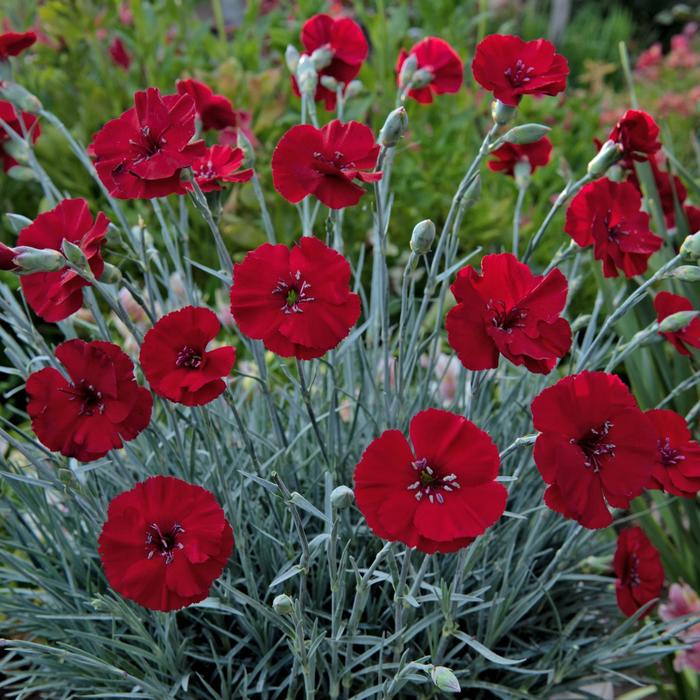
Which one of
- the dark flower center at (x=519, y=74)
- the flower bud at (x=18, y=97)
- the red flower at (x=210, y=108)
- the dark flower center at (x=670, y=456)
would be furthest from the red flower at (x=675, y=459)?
the flower bud at (x=18, y=97)

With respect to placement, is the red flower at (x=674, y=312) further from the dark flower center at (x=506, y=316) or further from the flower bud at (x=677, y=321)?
the dark flower center at (x=506, y=316)

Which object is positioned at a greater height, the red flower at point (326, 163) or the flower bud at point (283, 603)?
the red flower at point (326, 163)

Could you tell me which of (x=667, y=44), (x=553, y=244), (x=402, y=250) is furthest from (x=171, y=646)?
(x=667, y=44)

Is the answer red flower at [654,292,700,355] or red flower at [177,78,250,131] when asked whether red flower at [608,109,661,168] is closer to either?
red flower at [654,292,700,355]

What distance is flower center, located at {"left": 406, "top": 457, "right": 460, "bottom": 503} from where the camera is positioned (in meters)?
0.57

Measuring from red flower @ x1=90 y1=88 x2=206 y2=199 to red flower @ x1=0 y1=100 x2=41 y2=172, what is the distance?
267mm

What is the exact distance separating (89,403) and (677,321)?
0.56 meters

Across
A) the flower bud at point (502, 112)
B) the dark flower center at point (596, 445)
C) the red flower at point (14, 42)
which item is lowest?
the dark flower center at point (596, 445)

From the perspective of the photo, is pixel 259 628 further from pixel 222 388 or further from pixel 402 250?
pixel 402 250

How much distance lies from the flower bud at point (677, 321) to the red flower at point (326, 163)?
320 millimetres

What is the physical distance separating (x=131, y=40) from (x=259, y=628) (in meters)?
1.63

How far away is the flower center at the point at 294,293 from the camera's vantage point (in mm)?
611

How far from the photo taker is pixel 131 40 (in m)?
1.94

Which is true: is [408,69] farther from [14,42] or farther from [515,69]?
[14,42]
